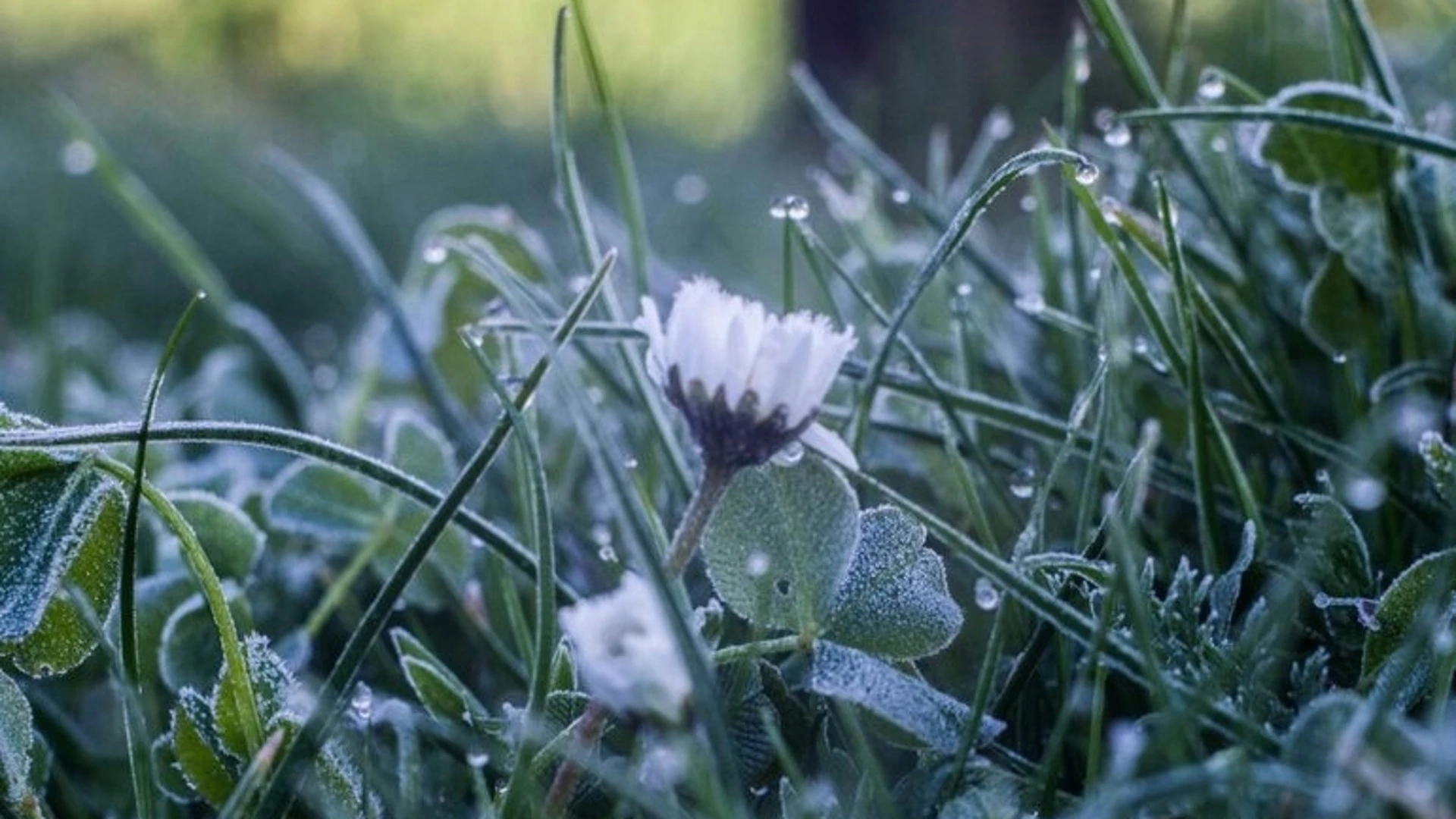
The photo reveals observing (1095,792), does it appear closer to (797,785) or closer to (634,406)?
(797,785)

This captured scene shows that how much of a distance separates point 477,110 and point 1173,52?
9.49ft

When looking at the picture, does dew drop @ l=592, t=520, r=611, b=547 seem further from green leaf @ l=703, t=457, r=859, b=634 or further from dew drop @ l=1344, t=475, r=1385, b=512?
dew drop @ l=1344, t=475, r=1385, b=512

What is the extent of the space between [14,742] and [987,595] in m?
0.32

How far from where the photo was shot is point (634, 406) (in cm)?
81

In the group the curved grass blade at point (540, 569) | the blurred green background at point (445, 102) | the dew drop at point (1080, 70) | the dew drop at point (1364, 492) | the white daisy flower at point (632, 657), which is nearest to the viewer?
the white daisy flower at point (632, 657)

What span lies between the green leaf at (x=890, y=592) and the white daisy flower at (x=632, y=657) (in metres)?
0.14

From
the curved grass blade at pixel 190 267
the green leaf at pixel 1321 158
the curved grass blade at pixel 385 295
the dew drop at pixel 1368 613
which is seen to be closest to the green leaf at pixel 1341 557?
the dew drop at pixel 1368 613

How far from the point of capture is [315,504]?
769 mm

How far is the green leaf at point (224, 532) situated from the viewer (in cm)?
71

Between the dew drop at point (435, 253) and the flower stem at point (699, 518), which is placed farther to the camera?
the dew drop at point (435, 253)

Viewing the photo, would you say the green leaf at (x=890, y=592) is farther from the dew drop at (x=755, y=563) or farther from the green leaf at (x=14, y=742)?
the green leaf at (x=14, y=742)

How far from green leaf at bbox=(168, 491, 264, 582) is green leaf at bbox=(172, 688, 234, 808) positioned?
180 millimetres

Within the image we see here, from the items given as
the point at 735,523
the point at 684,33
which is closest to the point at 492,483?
the point at 735,523

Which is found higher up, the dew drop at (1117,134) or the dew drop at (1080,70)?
the dew drop at (1080,70)
